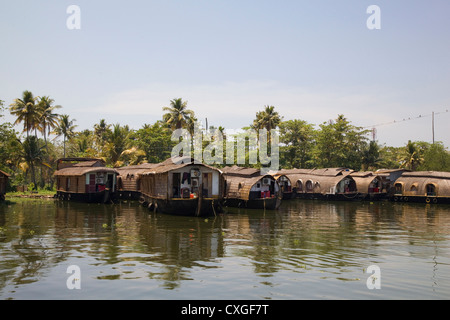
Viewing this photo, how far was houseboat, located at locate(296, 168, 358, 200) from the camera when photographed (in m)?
41.6

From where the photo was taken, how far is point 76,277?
1027cm

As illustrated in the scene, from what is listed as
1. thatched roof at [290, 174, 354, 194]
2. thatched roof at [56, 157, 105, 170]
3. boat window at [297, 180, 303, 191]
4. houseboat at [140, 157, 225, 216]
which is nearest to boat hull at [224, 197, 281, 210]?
houseboat at [140, 157, 225, 216]

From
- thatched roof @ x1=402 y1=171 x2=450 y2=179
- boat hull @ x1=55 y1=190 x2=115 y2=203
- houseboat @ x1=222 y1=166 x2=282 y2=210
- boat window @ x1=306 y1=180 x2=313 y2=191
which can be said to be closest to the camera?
houseboat @ x1=222 y1=166 x2=282 y2=210

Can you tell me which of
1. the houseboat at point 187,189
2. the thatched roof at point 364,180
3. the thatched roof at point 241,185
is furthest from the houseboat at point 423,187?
the houseboat at point 187,189

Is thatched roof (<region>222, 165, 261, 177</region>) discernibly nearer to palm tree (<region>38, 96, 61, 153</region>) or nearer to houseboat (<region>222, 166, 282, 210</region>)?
houseboat (<region>222, 166, 282, 210</region>)

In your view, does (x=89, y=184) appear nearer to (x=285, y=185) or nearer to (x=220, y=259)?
(x=285, y=185)

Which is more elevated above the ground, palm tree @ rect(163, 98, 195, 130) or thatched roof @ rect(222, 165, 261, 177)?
palm tree @ rect(163, 98, 195, 130)

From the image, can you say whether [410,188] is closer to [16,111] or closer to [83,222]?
[83,222]

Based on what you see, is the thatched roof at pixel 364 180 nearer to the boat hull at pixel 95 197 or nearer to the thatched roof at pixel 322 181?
the thatched roof at pixel 322 181

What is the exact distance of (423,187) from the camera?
131 feet

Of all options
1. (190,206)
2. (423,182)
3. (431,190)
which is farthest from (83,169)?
(431,190)

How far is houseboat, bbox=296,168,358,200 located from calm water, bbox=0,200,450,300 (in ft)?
63.4

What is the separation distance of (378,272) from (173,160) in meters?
18.1
